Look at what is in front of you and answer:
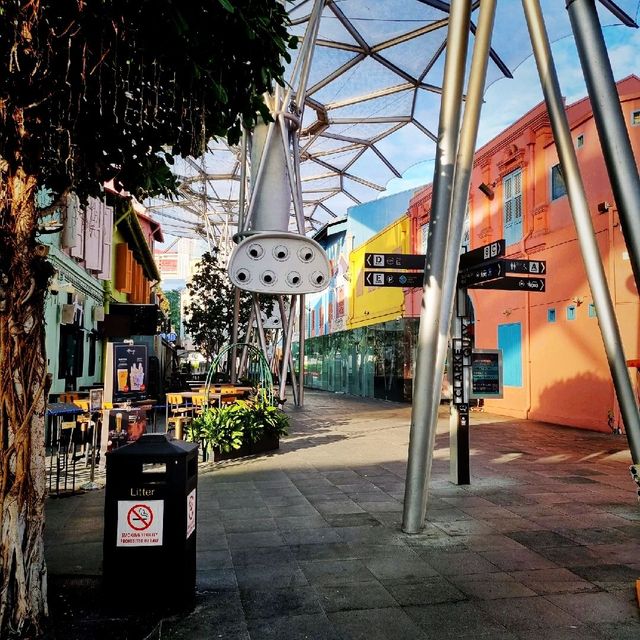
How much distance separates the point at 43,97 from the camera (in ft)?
11.9

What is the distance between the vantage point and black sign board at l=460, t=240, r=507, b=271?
22.2 ft

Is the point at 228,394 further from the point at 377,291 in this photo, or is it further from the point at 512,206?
the point at 377,291

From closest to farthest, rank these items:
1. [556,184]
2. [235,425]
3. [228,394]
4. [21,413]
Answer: [21,413]
[235,425]
[228,394]
[556,184]

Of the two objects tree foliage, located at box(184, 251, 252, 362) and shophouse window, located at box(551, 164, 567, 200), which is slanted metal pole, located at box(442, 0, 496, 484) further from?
tree foliage, located at box(184, 251, 252, 362)

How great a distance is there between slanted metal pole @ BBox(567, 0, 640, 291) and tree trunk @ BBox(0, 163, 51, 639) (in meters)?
3.69

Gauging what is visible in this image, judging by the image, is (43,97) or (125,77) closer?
(43,97)

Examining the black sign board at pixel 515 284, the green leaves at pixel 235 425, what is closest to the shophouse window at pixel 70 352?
the green leaves at pixel 235 425

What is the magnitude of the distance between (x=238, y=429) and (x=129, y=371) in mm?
A: 3375

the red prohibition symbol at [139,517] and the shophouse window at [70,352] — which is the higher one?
the shophouse window at [70,352]

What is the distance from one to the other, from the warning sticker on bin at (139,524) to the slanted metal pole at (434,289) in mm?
2651

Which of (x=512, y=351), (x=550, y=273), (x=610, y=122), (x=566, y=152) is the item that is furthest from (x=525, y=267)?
(x=512, y=351)

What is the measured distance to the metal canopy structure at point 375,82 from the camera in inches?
645

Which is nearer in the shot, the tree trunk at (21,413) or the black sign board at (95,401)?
the tree trunk at (21,413)

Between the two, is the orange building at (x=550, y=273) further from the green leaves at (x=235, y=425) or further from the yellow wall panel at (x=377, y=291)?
Result: the green leaves at (x=235, y=425)
